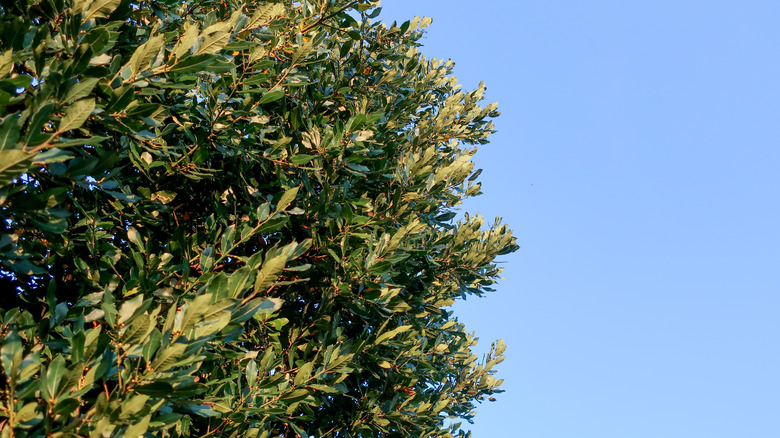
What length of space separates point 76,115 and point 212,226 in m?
2.14

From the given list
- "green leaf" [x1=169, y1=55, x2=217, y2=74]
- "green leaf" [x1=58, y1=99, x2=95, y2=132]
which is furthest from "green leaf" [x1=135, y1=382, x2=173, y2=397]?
"green leaf" [x1=169, y1=55, x2=217, y2=74]

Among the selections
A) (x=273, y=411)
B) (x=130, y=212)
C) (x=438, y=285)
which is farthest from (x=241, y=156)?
(x=438, y=285)

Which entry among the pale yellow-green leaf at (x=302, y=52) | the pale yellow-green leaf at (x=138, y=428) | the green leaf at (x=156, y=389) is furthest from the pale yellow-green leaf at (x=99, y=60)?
the pale yellow-green leaf at (x=302, y=52)

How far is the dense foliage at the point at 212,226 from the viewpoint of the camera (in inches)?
110

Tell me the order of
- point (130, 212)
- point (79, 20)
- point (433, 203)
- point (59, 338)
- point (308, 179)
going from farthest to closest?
point (433, 203)
point (308, 179)
point (130, 212)
point (59, 338)
point (79, 20)

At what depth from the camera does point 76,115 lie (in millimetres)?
2773

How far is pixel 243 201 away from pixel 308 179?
69 centimetres

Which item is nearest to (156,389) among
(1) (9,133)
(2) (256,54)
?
(1) (9,133)

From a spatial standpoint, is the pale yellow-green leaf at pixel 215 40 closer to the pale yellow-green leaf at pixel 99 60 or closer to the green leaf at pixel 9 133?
the pale yellow-green leaf at pixel 99 60

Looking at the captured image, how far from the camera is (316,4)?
18.6 ft

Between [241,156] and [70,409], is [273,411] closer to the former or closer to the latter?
[70,409]

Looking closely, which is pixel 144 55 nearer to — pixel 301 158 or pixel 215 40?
pixel 215 40

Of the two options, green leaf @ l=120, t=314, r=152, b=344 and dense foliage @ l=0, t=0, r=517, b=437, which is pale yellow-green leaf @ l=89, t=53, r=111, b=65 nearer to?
dense foliage @ l=0, t=0, r=517, b=437

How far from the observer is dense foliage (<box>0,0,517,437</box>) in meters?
2.79
